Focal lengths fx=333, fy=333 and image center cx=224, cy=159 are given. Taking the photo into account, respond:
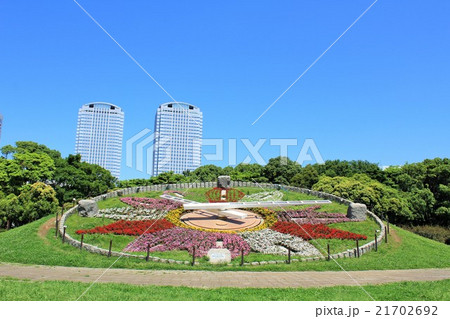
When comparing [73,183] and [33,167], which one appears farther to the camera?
[73,183]

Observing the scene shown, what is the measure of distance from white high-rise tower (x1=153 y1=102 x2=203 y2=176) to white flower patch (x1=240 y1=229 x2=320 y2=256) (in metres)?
118

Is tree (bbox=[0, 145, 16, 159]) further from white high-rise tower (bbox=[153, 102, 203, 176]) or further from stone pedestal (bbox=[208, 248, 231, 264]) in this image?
white high-rise tower (bbox=[153, 102, 203, 176])

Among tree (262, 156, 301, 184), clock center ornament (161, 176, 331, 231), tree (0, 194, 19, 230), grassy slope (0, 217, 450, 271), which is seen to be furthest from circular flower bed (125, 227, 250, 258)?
tree (262, 156, 301, 184)

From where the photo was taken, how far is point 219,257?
16078 mm

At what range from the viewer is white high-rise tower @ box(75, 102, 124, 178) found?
149 metres

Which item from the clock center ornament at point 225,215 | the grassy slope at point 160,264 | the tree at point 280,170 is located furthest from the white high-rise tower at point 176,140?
the grassy slope at point 160,264

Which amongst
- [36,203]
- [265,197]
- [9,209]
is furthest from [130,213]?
[9,209]

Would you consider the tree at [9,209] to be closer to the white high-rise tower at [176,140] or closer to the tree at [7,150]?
the tree at [7,150]

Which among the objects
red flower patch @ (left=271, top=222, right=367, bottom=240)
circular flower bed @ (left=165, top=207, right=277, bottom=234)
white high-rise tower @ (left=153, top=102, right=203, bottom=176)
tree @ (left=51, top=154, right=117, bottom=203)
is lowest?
red flower patch @ (left=271, top=222, right=367, bottom=240)

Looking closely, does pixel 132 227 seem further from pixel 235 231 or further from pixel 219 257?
pixel 219 257

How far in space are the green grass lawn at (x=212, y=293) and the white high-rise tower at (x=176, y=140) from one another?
127 meters

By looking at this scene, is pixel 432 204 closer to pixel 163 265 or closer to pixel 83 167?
pixel 163 265

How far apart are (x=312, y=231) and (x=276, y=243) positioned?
3.23 m
